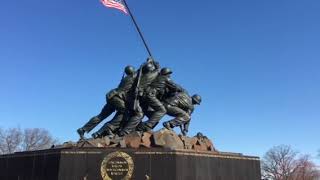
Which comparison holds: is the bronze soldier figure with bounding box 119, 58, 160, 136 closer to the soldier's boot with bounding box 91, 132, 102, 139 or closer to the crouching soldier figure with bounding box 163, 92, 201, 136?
the soldier's boot with bounding box 91, 132, 102, 139

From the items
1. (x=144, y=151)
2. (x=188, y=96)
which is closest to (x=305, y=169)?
(x=188, y=96)

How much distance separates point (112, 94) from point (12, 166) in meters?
4.15

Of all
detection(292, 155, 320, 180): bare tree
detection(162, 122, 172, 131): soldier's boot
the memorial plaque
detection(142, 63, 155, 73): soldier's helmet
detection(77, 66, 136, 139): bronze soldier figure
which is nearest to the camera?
the memorial plaque

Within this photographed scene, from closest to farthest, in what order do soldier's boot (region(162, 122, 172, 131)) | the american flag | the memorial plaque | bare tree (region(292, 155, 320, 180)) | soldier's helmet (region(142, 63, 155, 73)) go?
the memorial plaque
soldier's boot (region(162, 122, 172, 131))
soldier's helmet (region(142, 63, 155, 73))
the american flag
bare tree (region(292, 155, 320, 180))

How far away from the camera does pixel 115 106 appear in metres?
16.7

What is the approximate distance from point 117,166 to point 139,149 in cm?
83

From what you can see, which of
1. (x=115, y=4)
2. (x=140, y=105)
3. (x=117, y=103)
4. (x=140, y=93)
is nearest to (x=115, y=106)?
(x=117, y=103)

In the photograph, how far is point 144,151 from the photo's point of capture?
1368 centimetres

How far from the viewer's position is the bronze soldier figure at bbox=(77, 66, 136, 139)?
16.5 metres

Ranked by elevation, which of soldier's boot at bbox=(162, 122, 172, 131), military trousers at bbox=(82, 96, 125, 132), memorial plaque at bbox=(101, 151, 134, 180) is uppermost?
military trousers at bbox=(82, 96, 125, 132)

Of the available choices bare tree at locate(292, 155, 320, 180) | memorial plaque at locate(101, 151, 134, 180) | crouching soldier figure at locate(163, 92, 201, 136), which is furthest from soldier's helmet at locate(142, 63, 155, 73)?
bare tree at locate(292, 155, 320, 180)

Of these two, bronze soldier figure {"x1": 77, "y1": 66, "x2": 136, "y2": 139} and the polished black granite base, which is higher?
bronze soldier figure {"x1": 77, "y1": 66, "x2": 136, "y2": 139}

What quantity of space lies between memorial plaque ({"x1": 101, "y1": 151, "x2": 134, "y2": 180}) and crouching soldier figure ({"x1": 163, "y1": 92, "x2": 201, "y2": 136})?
3.42 m

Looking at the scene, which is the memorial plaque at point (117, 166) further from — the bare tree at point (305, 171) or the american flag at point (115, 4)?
the bare tree at point (305, 171)
